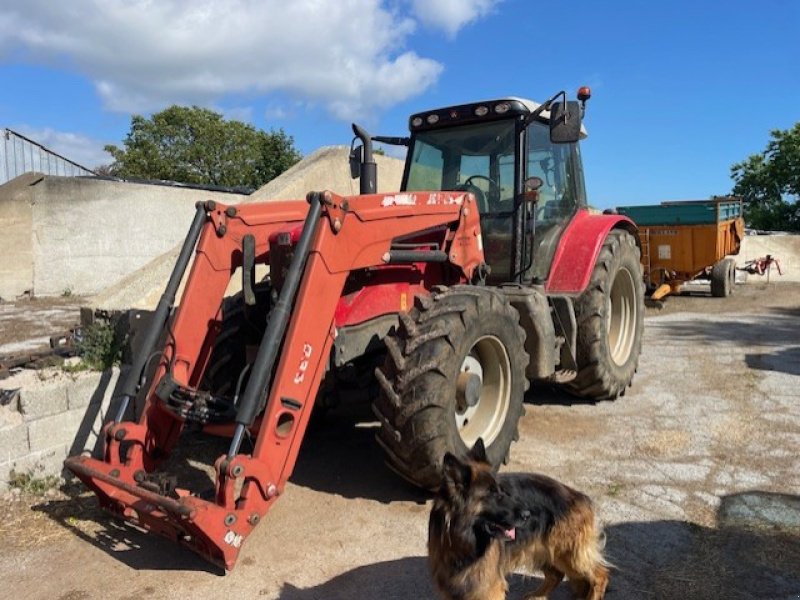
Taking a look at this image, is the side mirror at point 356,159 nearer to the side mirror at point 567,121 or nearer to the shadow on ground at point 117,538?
the side mirror at point 567,121

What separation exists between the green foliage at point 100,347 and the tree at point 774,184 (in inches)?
1220

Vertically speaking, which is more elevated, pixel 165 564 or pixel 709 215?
pixel 709 215

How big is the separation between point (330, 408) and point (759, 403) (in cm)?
400

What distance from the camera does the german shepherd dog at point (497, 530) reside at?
7.86 ft

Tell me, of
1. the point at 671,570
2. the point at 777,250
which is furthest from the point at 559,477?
Result: the point at 777,250

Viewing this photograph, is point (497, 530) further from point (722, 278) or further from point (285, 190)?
point (722, 278)

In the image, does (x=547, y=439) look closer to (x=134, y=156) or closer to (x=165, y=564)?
(x=165, y=564)

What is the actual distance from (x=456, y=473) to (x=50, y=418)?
3060 millimetres

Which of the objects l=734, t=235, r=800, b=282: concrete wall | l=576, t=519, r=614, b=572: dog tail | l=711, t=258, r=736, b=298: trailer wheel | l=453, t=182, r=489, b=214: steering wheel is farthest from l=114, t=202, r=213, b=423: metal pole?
l=734, t=235, r=800, b=282: concrete wall

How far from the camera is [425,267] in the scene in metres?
4.62

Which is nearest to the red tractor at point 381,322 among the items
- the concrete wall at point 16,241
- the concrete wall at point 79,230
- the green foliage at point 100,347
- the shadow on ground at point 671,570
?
the shadow on ground at point 671,570

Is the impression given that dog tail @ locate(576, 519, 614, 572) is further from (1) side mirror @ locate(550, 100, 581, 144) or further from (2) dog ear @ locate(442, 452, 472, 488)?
(1) side mirror @ locate(550, 100, 581, 144)

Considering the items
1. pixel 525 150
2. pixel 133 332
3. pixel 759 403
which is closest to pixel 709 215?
pixel 759 403

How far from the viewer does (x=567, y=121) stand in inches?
185
